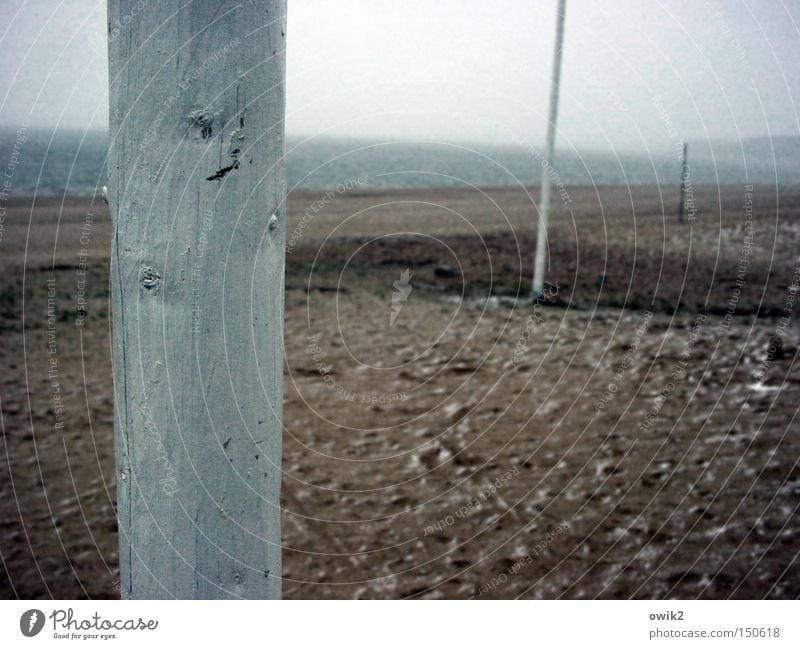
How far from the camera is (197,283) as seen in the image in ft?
3.74

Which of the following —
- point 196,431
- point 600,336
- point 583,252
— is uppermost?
point 583,252

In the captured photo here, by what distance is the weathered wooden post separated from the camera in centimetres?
109

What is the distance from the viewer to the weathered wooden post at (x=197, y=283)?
1.09 metres

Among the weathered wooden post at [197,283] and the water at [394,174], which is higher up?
the water at [394,174]

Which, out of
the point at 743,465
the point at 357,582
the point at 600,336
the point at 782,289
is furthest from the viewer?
the point at 782,289

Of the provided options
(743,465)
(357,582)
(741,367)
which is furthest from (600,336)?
(357,582)

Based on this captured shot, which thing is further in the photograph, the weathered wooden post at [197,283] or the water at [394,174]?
the water at [394,174]

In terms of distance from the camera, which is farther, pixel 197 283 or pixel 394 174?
pixel 394 174

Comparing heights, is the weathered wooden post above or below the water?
below

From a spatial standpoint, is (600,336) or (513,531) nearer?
(513,531)

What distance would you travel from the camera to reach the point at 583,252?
828 cm

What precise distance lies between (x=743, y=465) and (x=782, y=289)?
398 cm

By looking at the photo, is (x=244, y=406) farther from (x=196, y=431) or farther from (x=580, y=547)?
(x=580, y=547)

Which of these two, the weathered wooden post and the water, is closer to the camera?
the weathered wooden post
